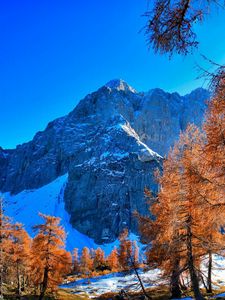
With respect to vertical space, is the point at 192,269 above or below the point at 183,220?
below

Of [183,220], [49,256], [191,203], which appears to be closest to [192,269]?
[183,220]

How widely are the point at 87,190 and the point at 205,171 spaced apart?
192159 millimetres

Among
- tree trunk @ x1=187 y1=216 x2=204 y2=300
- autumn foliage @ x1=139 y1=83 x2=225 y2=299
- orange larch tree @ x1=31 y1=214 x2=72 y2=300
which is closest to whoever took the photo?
autumn foliage @ x1=139 y1=83 x2=225 y2=299

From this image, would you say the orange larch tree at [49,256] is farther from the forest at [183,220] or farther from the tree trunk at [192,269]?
the tree trunk at [192,269]

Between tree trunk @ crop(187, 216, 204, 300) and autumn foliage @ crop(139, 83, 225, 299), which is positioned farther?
tree trunk @ crop(187, 216, 204, 300)

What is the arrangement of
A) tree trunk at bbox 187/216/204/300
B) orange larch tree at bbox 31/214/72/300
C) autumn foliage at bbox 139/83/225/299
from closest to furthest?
autumn foliage at bbox 139/83/225/299
tree trunk at bbox 187/216/204/300
orange larch tree at bbox 31/214/72/300

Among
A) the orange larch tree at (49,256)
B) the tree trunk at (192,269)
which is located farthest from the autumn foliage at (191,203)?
the orange larch tree at (49,256)

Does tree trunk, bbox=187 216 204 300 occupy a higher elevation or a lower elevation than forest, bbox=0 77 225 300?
lower

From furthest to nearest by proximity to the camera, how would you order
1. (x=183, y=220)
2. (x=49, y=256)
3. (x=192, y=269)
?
1. (x=49, y=256)
2. (x=183, y=220)
3. (x=192, y=269)

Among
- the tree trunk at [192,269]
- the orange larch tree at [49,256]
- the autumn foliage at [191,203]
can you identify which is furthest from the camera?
the orange larch tree at [49,256]

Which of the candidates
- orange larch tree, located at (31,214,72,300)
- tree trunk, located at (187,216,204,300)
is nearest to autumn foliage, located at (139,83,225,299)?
tree trunk, located at (187,216,204,300)

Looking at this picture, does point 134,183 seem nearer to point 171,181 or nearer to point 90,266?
point 90,266

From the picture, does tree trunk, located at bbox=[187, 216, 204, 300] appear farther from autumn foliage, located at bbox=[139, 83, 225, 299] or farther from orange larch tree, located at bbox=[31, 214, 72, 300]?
orange larch tree, located at bbox=[31, 214, 72, 300]

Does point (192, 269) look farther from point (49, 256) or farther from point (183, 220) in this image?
point (49, 256)
